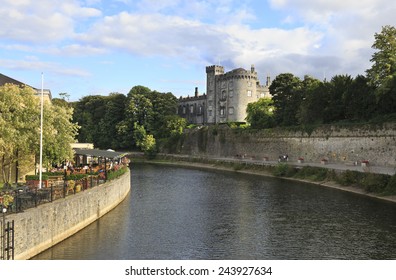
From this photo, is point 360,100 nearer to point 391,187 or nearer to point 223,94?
point 391,187

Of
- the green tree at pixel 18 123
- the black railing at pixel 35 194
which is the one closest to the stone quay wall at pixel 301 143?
the black railing at pixel 35 194

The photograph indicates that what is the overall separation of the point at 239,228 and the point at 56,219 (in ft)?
34.0

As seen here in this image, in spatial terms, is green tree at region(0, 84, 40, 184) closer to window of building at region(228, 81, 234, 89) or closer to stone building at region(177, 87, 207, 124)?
window of building at region(228, 81, 234, 89)

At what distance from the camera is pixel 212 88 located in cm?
10094

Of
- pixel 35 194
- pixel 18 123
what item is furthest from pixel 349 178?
pixel 35 194

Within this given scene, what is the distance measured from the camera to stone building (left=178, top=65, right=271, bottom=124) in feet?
310

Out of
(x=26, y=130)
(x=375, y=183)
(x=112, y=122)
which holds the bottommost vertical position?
(x=375, y=183)

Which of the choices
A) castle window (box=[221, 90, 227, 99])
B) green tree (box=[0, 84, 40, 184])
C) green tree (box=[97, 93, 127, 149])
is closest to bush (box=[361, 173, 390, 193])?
green tree (box=[0, 84, 40, 184])

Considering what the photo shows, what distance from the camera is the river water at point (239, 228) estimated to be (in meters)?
20.0

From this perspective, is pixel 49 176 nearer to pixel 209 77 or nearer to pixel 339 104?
pixel 339 104

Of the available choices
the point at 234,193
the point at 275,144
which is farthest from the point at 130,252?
the point at 275,144

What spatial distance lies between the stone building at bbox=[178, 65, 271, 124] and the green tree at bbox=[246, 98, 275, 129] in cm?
1073

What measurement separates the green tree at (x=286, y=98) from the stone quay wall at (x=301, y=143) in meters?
4.12

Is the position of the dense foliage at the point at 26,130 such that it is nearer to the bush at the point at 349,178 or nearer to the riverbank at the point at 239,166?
the riverbank at the point at 239,166
